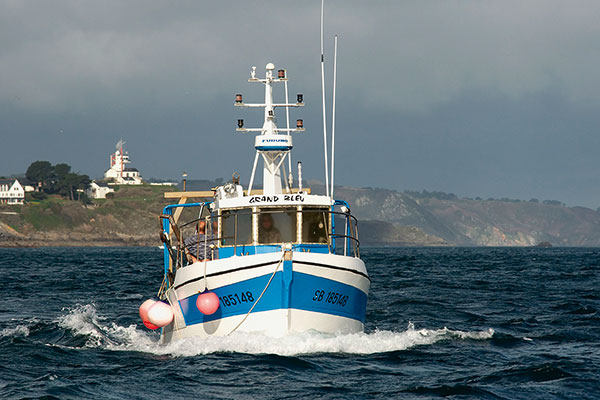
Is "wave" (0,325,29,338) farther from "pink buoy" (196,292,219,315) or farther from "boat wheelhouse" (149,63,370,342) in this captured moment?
"pink buoy" (196,292,219,315)

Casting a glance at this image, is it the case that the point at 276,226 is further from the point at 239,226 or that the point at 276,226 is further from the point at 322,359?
the point at 322,359

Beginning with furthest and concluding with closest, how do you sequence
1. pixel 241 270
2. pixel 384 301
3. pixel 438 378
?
pixel 384 301
pixel 241 270
pixel 438 378

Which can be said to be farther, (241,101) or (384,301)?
(384,301)

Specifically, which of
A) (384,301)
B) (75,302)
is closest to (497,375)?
(384,301)

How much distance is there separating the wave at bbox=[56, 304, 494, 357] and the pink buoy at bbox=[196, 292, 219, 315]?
0.71m

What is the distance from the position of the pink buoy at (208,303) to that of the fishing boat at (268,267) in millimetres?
21

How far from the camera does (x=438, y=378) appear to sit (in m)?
15.0

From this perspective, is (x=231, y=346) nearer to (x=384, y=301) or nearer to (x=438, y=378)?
(x=438, y=378)

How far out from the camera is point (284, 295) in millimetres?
16672

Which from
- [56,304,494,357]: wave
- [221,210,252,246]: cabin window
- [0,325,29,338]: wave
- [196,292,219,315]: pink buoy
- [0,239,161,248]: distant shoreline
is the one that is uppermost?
[221,210,252,246]: cabin window

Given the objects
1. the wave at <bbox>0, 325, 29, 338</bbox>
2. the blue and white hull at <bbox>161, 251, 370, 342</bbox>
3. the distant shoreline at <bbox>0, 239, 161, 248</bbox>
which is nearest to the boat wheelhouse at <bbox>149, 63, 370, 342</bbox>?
the blue and white hull at <bbox>161, 251, 370, 342</bbox>

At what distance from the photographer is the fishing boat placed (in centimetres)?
1678

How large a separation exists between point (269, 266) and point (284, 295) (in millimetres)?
666

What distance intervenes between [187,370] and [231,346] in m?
Result: 1.62
